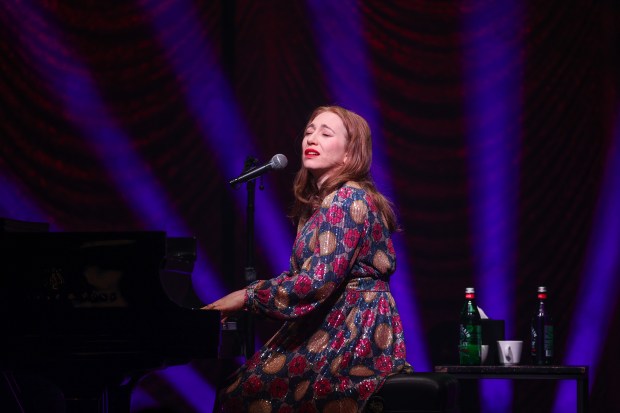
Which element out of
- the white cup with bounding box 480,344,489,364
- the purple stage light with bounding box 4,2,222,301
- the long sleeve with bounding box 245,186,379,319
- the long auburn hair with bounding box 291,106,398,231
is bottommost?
the white cup with bounding box 480,344,489,364

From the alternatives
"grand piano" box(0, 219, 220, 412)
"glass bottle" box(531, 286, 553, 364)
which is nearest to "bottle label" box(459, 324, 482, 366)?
"glass bottle" box(531, 286, 553, 364)

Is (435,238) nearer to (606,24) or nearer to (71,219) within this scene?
(606,24)

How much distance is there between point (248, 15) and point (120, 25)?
72 centimetres

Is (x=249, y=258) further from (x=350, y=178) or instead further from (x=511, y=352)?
(x=511, y=352)

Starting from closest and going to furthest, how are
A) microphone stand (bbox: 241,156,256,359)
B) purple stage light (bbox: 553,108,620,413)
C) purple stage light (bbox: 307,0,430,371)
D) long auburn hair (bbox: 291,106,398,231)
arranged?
long auburn hair (bbox: 291,106,398,231) < microphone stand (bbox: 241,156,256,359) < purple stage light (bbox: 553,108,620,413) < purple stage light (bbox: 307,0,430,371)

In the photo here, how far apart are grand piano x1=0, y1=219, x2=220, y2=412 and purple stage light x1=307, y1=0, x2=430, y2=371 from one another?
2308 mm

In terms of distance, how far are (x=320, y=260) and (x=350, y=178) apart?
1.33 feet

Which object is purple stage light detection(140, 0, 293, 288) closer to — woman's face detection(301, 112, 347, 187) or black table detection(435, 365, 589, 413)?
black table detection(435, 365, 589, 413)

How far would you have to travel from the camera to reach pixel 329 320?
2711 mm

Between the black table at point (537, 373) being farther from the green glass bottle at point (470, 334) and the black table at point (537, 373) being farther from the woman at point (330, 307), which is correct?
the woman at point (330, 307)

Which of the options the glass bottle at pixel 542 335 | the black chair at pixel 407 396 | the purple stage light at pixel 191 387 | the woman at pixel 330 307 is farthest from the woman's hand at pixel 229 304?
the purple stage light at pixel 191 387

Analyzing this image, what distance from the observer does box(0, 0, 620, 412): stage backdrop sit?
14.8 ft

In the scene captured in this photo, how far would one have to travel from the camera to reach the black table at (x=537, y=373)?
3775 mm

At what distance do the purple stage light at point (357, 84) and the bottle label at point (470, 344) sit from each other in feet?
1.77
